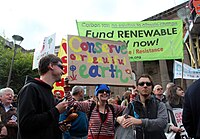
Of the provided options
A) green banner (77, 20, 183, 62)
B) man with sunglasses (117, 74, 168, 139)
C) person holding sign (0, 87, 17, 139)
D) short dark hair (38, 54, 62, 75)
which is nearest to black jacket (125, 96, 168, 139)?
man with sunglasses (117, 74, 168, 139)

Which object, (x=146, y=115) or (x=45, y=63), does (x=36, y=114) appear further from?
(x=146, y=115)

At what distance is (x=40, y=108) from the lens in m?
2.70

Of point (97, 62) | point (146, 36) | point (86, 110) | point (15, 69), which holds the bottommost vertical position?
point (86, 110)

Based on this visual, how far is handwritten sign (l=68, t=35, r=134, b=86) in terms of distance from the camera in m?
Answer: 4.21

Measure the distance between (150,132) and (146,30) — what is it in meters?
6.33

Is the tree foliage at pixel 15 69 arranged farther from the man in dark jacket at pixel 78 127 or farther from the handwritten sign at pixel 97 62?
the handwritten sign at pixel 97 62

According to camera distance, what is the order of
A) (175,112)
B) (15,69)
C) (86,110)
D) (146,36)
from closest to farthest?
1. (86,110)
2. (175,112)
3. (146,36)
4. (15,69)

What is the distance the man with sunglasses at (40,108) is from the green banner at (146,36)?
6197mm

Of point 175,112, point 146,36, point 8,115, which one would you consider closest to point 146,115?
point 175,112

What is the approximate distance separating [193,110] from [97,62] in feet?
6.97

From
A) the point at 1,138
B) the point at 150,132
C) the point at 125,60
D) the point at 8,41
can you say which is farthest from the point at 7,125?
the point at 8,41

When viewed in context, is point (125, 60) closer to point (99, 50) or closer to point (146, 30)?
point (99, 50)

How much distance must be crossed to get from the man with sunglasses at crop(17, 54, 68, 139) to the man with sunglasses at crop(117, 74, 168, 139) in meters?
0.93

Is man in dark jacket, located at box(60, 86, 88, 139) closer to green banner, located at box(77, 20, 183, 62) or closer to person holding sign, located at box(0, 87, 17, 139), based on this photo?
person holding sign, located at box(0, 87, 17, 139)
